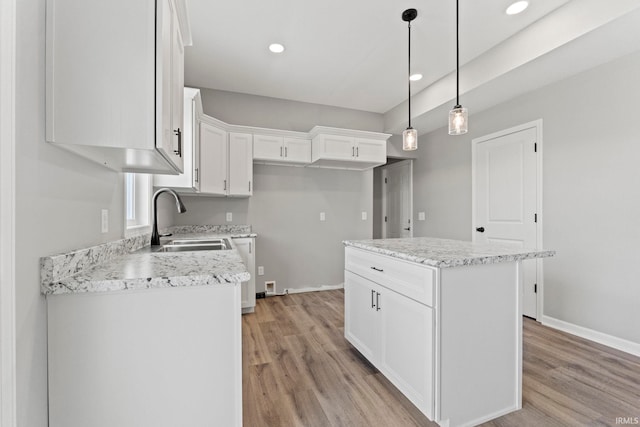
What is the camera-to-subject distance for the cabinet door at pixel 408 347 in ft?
4.76

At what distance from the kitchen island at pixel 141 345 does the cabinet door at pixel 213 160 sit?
7.33 ft

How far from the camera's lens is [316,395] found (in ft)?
5.74

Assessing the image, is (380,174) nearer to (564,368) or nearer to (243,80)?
(243,80)

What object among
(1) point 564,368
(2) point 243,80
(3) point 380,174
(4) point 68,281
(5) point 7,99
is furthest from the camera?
(3) point 380,174

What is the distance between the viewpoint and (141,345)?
38.4 inches

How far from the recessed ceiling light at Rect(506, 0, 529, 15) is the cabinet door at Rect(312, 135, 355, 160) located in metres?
1.98

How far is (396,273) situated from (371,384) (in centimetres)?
77

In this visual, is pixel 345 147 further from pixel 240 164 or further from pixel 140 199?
pixel 140 199

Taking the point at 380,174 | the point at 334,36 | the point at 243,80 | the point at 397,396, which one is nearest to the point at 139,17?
the point at 334,36

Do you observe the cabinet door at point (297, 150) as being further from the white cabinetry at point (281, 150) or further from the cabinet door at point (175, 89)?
the cabinet door at point (175, 89)

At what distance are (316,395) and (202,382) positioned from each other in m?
0.98

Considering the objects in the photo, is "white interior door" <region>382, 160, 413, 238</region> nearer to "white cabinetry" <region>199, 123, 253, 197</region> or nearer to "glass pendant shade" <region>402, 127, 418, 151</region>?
"glass pendant shade" <region>402, 127, 418, 151</region>

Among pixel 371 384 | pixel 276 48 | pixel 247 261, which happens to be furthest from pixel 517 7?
pixel 247 261

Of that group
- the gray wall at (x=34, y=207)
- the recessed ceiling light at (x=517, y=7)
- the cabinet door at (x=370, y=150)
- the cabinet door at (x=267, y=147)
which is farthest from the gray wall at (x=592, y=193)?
the gray wall at (x=34, y=207)
